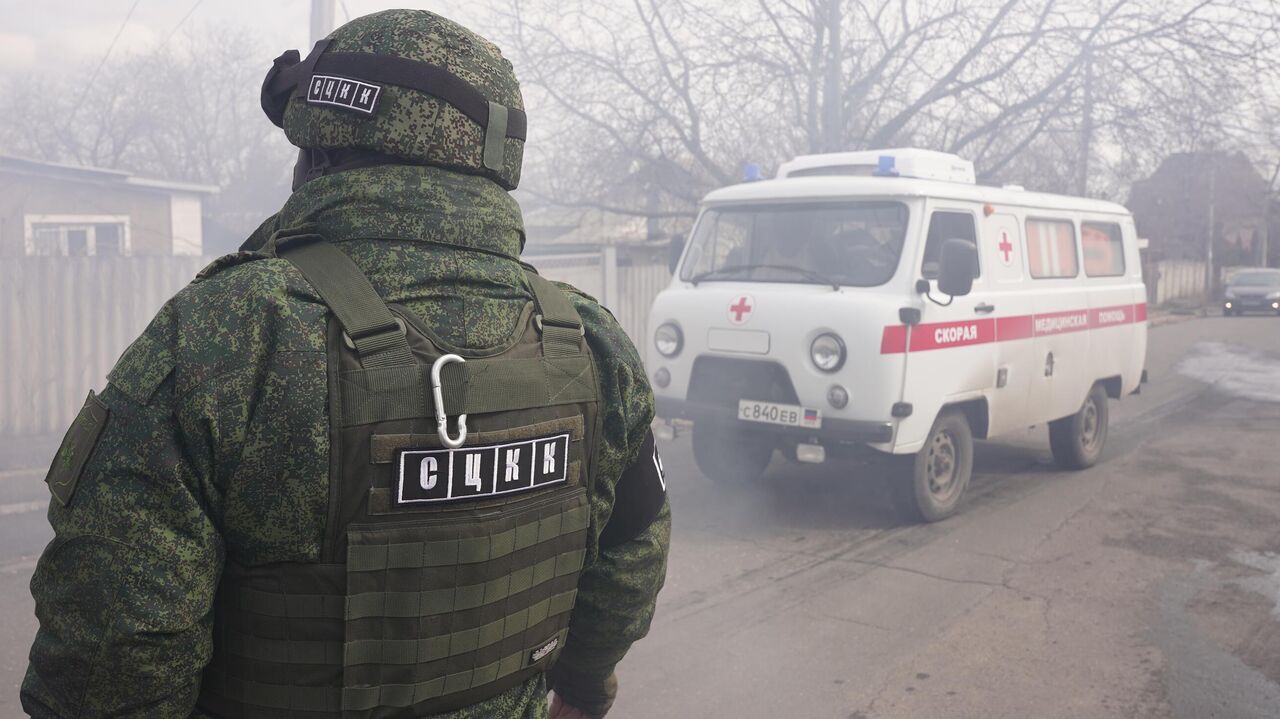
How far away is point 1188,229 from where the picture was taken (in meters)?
40.4

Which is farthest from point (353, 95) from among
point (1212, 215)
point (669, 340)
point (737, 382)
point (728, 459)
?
point (1212, 215)

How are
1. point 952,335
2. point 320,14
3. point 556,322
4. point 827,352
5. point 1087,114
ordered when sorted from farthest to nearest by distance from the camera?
point 1087,114
point 320,14
point 952,335
point 827,352
point 556,322

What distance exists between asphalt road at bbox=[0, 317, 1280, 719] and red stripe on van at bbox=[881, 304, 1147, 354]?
43.5 inches

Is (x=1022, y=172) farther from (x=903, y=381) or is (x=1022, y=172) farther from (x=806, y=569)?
(x=806, y=569)

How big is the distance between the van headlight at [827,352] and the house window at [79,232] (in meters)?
7.45

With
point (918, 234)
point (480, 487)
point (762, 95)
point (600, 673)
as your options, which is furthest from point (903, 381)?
point (762, 95)

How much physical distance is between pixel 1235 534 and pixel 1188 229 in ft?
127

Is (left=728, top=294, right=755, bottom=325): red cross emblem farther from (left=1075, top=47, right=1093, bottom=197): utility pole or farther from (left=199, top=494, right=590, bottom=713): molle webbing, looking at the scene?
(left=1075, top=47, right=1093, bottom=197): utility pole

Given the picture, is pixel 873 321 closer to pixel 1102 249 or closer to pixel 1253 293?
pixel 1102 249

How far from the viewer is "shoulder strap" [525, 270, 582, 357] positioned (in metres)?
1.65

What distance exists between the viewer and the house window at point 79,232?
38.3ft

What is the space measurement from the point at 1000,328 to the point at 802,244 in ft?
4.52

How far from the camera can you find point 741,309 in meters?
6.41

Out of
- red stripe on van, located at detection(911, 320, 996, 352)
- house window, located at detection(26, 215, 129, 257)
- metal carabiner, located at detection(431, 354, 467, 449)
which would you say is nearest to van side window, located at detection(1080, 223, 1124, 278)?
red stripe on van, located at detection(911, 320, 996, 352)
